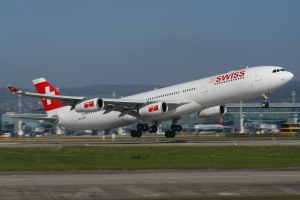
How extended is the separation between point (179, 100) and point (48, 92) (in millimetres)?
17402

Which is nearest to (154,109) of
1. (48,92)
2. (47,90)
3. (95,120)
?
(95,120)

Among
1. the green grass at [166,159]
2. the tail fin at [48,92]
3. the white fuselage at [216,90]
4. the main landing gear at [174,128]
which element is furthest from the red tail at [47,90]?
the green grass at [166,159]

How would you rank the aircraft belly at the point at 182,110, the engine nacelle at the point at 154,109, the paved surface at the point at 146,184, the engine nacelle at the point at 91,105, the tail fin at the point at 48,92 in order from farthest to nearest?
the tail fin at the point at 48,92, the aircraft belly at the point at 182,110, the engine nacelle at the point at 154,109, the engine nacelle at the point at 91,105, the paved surface at the point at 146,184

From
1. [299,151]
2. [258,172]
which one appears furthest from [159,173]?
[299,151]

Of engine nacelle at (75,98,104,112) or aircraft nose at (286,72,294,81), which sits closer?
aircraft nose at (286,72,294,81)

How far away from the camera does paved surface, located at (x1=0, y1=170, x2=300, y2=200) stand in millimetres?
21859

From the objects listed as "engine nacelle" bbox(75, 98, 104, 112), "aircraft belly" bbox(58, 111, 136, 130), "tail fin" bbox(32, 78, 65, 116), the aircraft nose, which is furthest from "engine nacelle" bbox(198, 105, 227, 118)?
"tail fin" bbox(32, 78, 65, 116)

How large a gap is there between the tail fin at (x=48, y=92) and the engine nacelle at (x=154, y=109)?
13.6 metres

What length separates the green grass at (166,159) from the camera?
1314 inches

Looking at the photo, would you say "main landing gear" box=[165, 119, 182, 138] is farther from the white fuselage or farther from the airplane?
the white fuselage

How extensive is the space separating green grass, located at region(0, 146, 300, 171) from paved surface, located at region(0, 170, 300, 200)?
12.3ft

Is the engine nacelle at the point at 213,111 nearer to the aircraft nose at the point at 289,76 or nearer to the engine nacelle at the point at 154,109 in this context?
the engine nacelle at the point at 154,109

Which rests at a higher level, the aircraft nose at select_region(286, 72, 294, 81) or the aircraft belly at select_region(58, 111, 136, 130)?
the aircraft nose at select_region(286, 72, 294, 81)

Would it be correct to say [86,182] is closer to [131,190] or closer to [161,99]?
[131,190]
